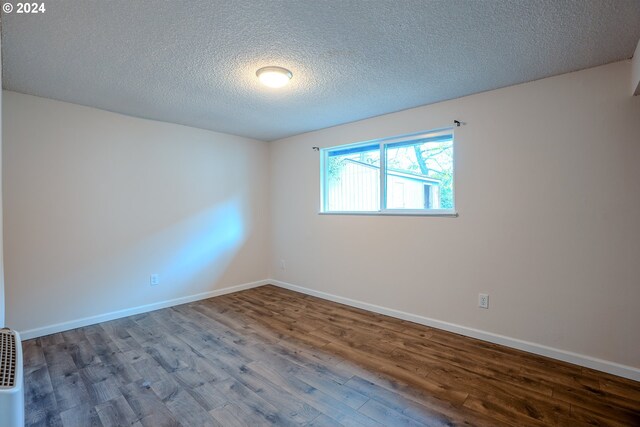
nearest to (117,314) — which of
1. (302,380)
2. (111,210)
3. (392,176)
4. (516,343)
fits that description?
(111,210)

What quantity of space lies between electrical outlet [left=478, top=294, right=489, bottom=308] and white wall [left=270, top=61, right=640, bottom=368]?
48 millimetres

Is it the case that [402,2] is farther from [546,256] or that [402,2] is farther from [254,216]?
[254,216]

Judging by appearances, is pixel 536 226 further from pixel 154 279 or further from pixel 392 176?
pixel 154 279

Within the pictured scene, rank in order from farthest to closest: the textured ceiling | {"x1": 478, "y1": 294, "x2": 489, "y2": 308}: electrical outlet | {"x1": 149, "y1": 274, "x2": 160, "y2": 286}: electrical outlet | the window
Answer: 1. {"x1": 149, "y1": 274, "x2": 160, "y2": 286}: electrical outlet
2. the window
3. {"x1": 478, "y1": 294, "x2": 489, "y2": 308}: electrical outlet
4. the textured ceiling

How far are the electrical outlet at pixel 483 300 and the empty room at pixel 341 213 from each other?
18mm

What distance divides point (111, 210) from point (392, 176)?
3146 millimetres

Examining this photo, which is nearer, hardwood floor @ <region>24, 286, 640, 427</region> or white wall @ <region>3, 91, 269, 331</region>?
hardwood floor @ <region>24, 286, 640, 427</region>

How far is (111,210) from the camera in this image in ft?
10.7

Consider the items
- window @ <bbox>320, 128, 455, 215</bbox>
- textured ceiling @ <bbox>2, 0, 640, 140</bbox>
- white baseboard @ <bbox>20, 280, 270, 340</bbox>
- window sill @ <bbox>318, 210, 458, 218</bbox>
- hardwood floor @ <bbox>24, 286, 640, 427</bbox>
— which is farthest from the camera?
window @ <bbox>320, 128, 455, 215</bbox>

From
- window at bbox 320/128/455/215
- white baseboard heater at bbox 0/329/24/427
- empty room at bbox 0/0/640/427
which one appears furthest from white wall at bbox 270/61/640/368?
white baseboard heater at bbox 0/329/24/427

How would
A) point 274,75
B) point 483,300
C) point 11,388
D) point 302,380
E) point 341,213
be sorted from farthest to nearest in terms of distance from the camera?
point 341,213, point 483,300, point 274,75, point 302,380, point 11,388

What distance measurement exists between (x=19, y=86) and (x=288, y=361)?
323 cm

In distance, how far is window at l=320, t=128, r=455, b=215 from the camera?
308cm

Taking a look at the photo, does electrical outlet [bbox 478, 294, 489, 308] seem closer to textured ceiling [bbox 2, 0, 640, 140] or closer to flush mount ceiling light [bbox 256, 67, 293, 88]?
textured ceiling [bbox 2, 0, 640, 140]
